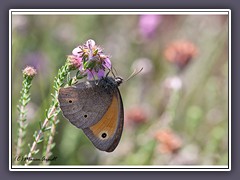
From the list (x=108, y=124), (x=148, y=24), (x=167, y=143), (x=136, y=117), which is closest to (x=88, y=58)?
(x=108, y=124)

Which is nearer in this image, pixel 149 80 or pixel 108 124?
pixel 108 124

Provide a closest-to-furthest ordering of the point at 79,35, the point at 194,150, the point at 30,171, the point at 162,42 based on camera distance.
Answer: the point at 30,171 → the point at 194,150 → the point at 79,35 → the point at 162,42

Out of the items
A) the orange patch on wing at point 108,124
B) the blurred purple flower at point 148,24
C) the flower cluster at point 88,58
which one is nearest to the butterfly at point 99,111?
the orange patch on wing at point 108,124

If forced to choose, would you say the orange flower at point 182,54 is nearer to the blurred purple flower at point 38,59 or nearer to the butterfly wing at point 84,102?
the blurred purple flower at point 38,59

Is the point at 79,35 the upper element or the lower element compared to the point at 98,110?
upper

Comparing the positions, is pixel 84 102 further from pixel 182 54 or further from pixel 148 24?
pixel 148 24
